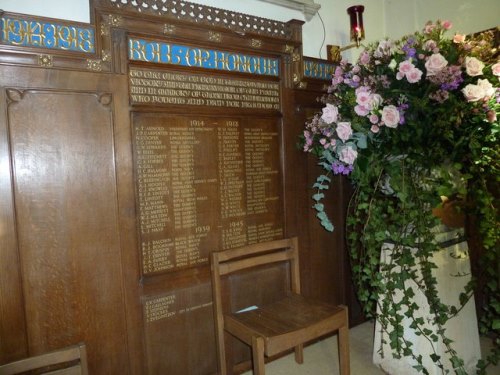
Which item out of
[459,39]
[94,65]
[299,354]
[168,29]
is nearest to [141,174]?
[94,65]

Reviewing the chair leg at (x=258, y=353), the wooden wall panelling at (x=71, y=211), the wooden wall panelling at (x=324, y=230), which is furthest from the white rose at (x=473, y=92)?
the wooden wall panelling at (x=71, y=211)

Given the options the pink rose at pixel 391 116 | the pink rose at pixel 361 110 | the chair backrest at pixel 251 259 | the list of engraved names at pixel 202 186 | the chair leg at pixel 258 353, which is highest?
the pink rose at pixel 361 110

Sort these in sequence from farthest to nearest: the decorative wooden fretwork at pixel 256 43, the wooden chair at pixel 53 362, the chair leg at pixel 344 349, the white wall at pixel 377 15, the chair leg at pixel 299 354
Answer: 1. the white wall at pixel 377 15
2. the chair leg at pixel 299 354
3. the decorative wooden fretwork at pixel 256 43
4. the chair leg at pixel 344 349
5. the wooden chair at pixel 53 362

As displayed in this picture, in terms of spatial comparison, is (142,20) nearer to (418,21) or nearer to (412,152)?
(412,152)

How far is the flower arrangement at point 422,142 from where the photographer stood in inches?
62.5

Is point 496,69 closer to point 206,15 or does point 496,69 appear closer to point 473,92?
point 473,92

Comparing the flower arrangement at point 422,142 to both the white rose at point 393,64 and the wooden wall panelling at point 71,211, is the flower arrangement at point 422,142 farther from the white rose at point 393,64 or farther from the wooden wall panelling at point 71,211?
the wooden wall panelling at point 71,211

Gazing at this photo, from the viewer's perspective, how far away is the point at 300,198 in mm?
2336

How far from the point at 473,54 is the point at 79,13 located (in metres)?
1.88

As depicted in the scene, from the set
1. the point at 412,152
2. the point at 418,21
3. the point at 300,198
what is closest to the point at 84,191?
the point at 300,198

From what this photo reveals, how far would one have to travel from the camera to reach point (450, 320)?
6.14 ft

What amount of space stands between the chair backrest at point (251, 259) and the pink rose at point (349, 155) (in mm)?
582

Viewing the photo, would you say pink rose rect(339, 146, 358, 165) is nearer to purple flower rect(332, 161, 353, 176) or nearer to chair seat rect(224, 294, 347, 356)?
purple flower rect(332, 161, 353, 176)

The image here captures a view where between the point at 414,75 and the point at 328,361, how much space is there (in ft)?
5.64
